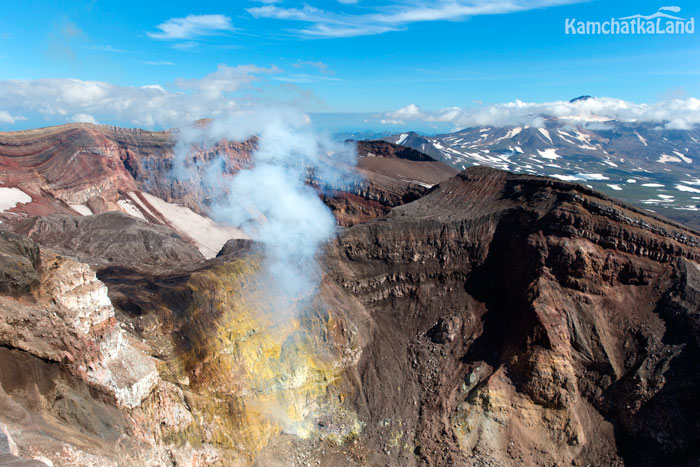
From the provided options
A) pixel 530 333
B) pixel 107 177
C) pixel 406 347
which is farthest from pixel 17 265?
pixel 107 177

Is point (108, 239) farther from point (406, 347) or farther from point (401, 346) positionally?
point (406, 347)

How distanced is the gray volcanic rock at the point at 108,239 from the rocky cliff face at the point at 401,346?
427 inches

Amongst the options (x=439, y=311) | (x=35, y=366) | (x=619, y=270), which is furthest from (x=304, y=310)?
(x=619, y=270)

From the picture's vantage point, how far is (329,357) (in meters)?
28.3

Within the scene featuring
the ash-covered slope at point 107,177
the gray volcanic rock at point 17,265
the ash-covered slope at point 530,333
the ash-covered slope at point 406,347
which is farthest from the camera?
the ash-covered slope at point 107,177

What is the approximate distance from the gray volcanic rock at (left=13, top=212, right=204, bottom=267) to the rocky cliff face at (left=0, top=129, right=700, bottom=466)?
10850mm

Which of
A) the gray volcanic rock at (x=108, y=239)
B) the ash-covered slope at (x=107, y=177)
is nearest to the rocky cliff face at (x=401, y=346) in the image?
the gray volcanic rock at (x=108, y=239)

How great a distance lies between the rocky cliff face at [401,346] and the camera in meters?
16.9

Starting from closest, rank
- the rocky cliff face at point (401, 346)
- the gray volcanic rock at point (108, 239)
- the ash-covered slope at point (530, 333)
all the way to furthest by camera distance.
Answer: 1. the rocky cliff face at point (401, 346)
2. the ash-covered slope at point (530, 333)
3. the gray volcanic rock at point (108, 239)

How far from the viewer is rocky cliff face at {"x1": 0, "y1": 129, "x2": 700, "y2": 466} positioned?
16.9m

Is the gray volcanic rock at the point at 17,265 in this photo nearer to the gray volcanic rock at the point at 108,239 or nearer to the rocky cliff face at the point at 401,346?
the rocky cliff face at the point at 401,346

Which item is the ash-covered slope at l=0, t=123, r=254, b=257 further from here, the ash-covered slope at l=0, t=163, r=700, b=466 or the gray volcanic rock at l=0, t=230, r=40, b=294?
the gray volcanic rock at l=0, t=230, r=40, b=294

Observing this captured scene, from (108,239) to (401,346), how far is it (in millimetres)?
35336

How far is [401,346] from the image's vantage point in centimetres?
3045
